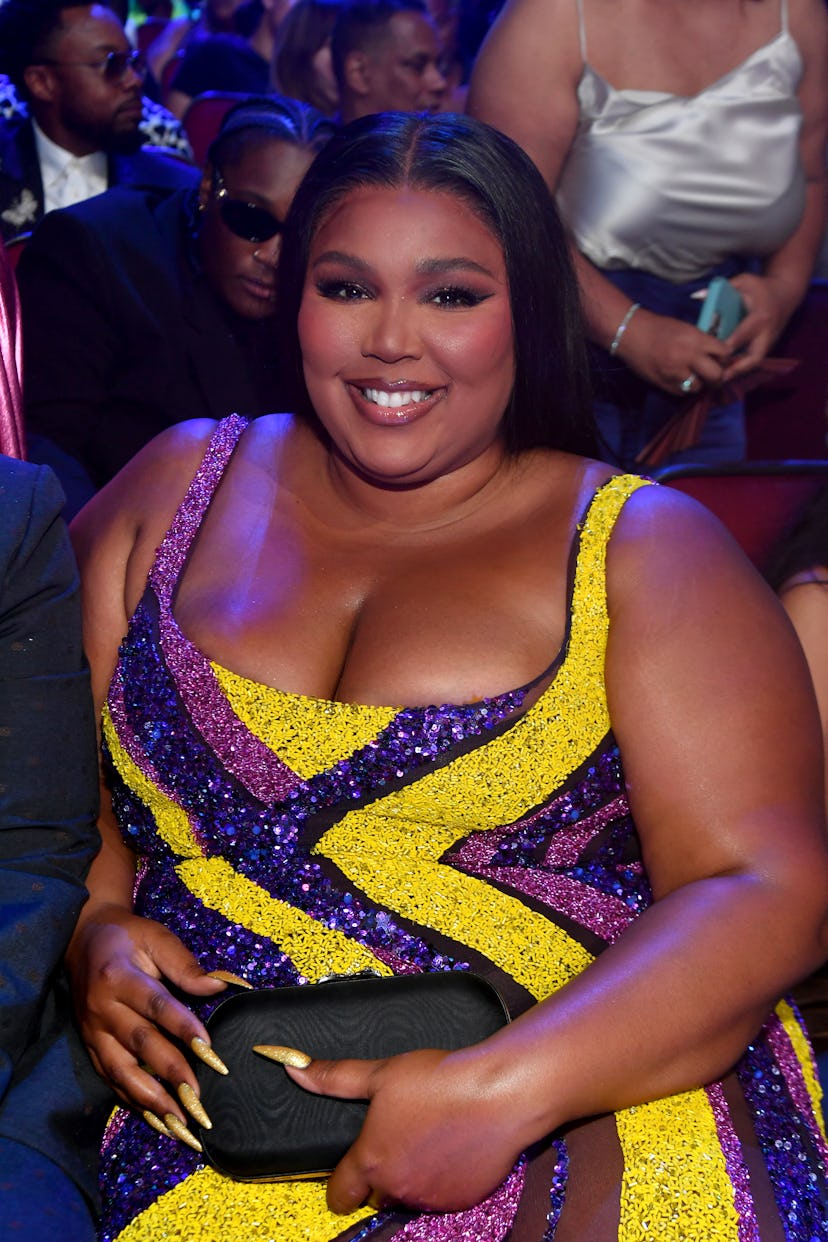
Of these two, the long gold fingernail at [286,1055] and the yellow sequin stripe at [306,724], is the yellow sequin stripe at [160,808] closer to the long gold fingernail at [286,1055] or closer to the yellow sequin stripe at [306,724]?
the yellow sequin stripe at [306,724]

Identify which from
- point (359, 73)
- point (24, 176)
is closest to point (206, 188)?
point (24, 176)

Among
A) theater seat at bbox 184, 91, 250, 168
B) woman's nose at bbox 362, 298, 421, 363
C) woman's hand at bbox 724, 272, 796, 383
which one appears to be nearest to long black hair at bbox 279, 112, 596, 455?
woman's nose at bbox 362, 298, 421, 363

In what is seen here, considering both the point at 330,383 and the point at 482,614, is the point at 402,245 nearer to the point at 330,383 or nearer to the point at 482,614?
the point at 330,383

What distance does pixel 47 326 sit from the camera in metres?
3.10

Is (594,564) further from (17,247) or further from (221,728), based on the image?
(17,247)

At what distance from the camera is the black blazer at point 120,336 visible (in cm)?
302

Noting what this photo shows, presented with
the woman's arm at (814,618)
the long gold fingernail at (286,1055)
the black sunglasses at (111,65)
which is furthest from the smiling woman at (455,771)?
the black sunglasses at (111,65)

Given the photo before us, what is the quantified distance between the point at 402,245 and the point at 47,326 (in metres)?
1.53

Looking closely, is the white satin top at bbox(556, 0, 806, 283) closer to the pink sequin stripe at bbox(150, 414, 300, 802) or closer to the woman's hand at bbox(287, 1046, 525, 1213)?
the pink sequin stripe at bbox(150, 414, 300, 802)

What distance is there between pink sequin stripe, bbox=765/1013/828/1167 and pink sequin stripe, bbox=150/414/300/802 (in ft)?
2.15

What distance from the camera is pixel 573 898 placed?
1724 mm

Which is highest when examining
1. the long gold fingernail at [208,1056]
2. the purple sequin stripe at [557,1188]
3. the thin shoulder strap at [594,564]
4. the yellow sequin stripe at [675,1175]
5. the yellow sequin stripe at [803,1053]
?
the thin shoulder strap at [594,564]

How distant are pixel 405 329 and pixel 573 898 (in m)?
0.71

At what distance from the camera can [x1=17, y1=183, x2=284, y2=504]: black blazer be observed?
302 cm
